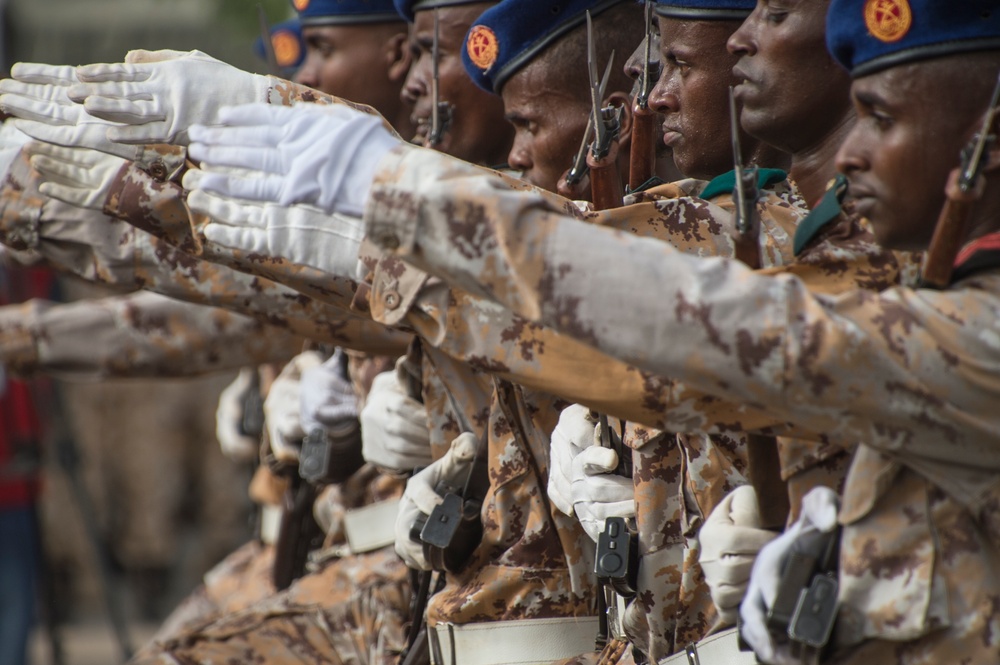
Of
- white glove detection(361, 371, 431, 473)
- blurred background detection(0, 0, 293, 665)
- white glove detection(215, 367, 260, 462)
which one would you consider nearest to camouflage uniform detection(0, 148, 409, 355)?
white glove detection(361, 371, 431, 473)

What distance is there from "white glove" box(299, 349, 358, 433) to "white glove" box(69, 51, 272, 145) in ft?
6.40

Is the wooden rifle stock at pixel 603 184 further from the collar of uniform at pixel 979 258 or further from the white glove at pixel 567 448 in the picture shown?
the collar of uniform at pixel 979 258

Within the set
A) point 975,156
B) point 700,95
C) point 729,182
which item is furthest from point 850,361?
point 700,95

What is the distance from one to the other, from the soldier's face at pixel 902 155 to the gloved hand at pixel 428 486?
146 cm

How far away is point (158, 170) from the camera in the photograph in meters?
3.45

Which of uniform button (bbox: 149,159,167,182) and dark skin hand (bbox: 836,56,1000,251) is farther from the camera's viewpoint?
uniform button (bbox: 149,159,167,182)

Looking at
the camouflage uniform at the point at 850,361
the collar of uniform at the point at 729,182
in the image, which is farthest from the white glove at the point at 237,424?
the camouflage uniform at the point at 850,361

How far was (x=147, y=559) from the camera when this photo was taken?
9.91 m

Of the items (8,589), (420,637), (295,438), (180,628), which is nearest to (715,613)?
(420,637)

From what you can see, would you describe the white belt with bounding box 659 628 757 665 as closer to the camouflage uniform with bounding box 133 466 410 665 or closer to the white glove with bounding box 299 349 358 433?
the camouflage uniform with bounding box 133 466 410 665

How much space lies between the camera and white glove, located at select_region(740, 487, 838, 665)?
235cm

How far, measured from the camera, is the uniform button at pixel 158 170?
11.2ft

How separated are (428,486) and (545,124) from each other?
3.23 ft

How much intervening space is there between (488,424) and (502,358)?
1.01 metres
